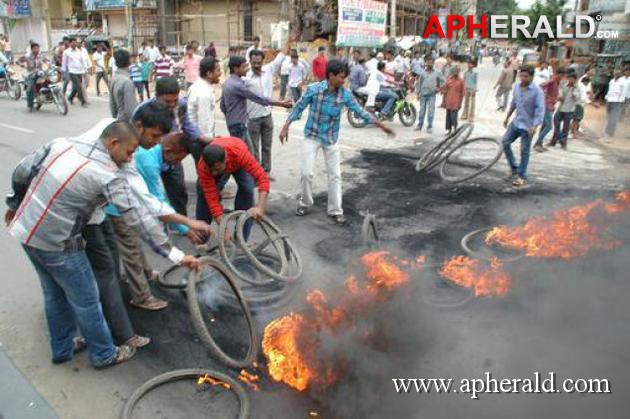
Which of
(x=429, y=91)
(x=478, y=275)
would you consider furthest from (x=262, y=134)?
(x=429, y=91)

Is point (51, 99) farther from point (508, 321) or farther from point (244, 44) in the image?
point (244, 44)

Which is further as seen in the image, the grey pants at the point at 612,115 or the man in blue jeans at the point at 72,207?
the grey pants at the point at 612,115

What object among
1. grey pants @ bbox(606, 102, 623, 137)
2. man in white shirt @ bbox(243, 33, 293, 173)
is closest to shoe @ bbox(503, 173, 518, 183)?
man in white shirt @ bbox(243, 33, 293, 173)

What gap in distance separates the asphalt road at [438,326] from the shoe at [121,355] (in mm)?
55

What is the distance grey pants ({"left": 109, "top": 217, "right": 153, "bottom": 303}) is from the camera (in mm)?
4219

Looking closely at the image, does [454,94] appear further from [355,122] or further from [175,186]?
[175,186]

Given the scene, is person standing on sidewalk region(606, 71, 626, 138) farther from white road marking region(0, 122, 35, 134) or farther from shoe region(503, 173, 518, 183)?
white road marking region(0, 122, 35, 134)

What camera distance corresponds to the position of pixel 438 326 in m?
4.03

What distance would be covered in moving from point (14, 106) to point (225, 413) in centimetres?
1537

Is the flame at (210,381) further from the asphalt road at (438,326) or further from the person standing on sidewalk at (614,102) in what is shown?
the person standing on sidewalk at (614,102)

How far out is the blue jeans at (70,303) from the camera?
3.23m

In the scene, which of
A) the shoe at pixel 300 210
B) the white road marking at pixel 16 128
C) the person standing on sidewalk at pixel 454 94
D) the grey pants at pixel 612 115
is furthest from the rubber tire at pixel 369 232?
the grey pants at pixel 612 115

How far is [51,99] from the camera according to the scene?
13.6 m

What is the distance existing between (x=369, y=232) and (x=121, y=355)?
9.78 ft
